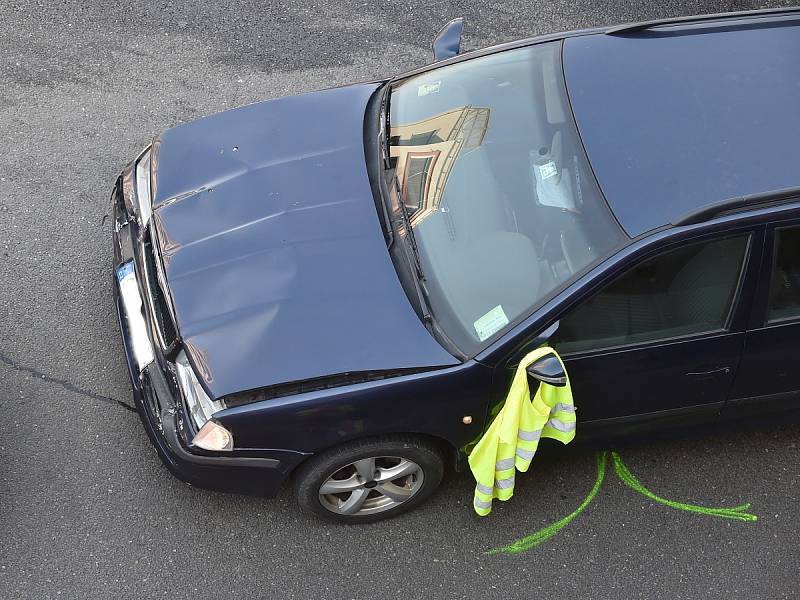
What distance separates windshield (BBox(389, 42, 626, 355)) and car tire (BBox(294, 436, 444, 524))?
588 millimetres

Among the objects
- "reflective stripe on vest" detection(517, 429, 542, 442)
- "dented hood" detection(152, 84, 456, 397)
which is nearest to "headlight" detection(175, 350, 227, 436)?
"dented hood" detection(152, 84, 456, 397)

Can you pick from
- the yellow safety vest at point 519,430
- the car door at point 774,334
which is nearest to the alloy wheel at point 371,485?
the yellow safety vest at point 519,430

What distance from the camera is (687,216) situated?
3.30 meters

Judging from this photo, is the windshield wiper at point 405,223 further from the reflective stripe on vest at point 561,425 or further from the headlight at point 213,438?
the headlight at point 213,438

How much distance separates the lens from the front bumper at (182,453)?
11.7 ft

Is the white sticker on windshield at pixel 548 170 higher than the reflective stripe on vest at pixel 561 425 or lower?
higher

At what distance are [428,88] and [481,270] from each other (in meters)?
1.22

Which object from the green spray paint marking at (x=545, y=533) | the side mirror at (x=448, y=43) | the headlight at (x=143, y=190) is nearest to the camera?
the green spray paint marking at (x=545, y=533)

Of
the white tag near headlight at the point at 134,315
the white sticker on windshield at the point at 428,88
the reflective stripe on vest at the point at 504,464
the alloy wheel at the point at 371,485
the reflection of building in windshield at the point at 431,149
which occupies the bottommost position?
the alloy wheel at the point at 371,485

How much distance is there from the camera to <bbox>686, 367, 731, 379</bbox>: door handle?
3.69 m

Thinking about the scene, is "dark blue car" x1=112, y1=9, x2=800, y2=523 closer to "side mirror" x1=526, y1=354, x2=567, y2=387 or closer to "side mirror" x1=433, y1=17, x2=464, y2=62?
"side mirror" x1=526, y1=354, x2=567, y2=387

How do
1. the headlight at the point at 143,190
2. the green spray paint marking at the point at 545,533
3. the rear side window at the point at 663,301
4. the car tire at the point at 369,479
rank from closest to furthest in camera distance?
the rear side window at the point at 663,301
the car tire at the point at 369,479
the green spray paint marking at the point at 545,533
the headlight at the point at 143,190

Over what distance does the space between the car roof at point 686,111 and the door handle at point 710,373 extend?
2.44 ft

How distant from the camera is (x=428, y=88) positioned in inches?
170
